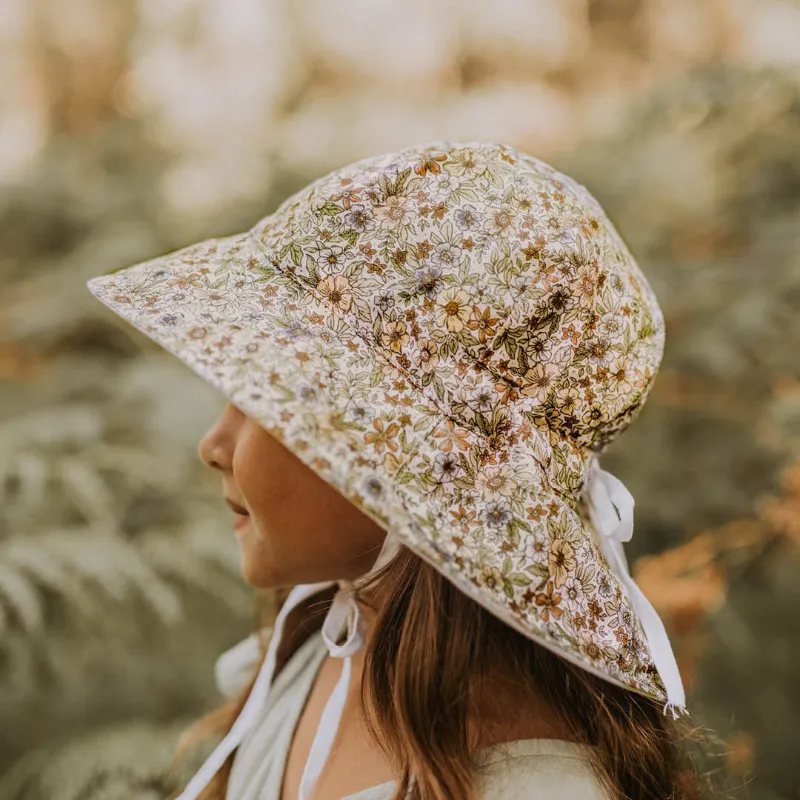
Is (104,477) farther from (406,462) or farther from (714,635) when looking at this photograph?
(714,635)

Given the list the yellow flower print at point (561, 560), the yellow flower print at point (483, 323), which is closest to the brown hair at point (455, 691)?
the yellow flower print at point (561, 560)

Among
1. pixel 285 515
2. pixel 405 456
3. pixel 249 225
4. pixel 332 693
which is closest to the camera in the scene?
pixel 405 456

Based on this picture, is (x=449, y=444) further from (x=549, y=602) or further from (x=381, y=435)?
(x=549, y=602)

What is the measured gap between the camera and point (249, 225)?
2240 millimetres

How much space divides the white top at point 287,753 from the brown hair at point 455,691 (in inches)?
0.9

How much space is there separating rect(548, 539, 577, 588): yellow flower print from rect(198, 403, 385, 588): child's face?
0.21 meters

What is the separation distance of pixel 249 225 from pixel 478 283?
162cm

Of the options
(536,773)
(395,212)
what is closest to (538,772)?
(536,773)

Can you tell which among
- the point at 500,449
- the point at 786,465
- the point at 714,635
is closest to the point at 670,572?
the point at 714,635

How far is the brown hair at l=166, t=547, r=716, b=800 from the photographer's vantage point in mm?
769

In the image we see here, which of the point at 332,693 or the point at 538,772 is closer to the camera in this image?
the point at 538,772

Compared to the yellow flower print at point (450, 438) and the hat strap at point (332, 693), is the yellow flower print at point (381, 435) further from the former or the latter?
the hat strap at point (332, 693)

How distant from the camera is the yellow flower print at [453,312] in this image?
0.76 meters

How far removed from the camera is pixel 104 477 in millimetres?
1837
